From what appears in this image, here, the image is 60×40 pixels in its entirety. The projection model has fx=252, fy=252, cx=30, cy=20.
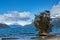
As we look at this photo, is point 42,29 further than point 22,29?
No

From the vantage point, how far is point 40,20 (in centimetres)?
3262

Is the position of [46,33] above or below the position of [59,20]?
below

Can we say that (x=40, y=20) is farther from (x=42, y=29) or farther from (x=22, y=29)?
(x=22, y=29)

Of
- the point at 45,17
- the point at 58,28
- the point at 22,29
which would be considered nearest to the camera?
the point at 45,17

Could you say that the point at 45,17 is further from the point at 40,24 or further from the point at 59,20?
the point at 59,20

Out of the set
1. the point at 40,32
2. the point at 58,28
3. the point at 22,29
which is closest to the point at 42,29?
the point at 40,32

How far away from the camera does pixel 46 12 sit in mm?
33312

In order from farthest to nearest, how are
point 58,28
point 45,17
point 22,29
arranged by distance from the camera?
point 22,29 < point 58,28 < point 45,17

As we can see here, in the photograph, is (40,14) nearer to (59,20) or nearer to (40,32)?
(40,32)

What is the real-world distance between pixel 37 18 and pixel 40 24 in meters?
0.87

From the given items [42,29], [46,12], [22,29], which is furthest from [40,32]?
[22,29]

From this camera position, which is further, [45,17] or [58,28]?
[58,28]

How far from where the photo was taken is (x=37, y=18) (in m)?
32.7

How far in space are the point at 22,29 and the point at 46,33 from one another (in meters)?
25.3
